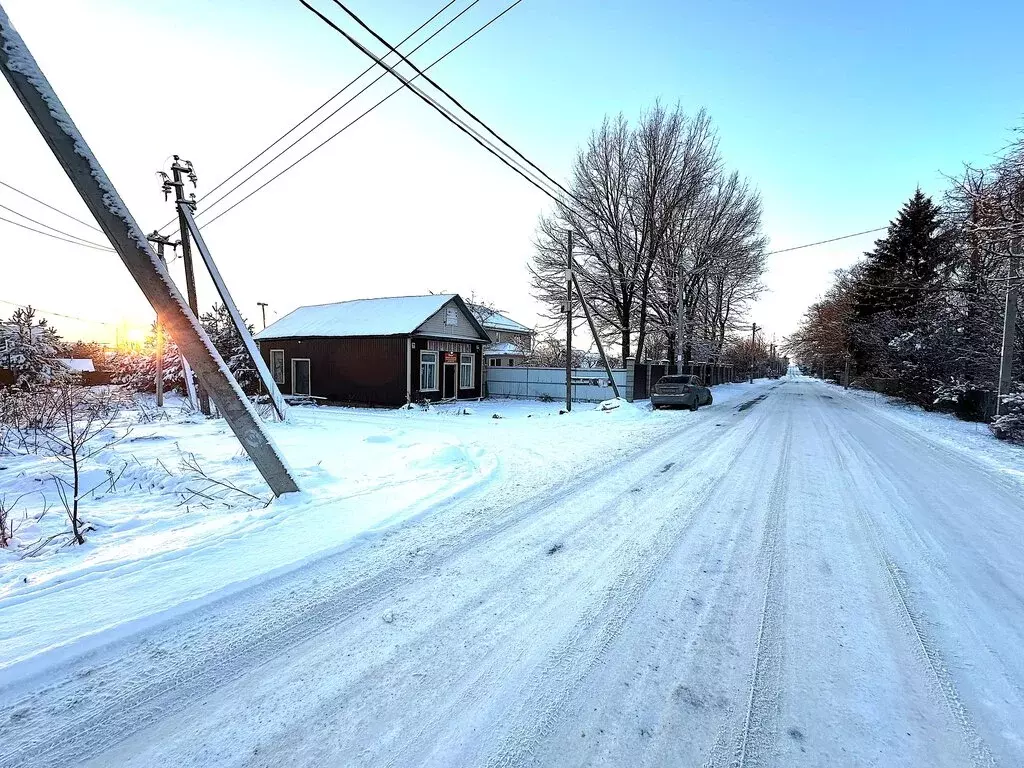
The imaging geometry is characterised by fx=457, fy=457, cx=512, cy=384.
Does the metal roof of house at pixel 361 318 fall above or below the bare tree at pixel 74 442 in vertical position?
above

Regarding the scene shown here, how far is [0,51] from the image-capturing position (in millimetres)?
3838

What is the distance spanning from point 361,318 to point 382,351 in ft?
11.0

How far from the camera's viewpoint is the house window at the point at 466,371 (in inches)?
873

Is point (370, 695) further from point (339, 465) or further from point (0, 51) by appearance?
point (0, 51)

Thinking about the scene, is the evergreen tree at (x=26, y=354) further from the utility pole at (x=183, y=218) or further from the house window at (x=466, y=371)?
the house window at (x=466, y=371)

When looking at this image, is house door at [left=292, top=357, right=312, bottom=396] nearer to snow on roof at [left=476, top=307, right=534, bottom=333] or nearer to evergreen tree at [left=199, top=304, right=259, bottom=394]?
evergreen tree at [left=199, top=304, right=259, bottom=394]

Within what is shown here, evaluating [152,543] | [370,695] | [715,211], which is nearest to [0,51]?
[152,543]

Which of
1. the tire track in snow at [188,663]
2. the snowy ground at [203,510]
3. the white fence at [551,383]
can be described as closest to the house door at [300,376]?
the white fence at [551,383]

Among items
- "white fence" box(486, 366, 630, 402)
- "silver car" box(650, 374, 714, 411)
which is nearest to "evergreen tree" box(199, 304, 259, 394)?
"white fence" box(486, 366, 630, 402)

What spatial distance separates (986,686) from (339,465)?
696cm

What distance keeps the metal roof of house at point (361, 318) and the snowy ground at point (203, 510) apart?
368 inches

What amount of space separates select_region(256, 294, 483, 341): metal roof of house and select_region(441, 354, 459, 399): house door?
2.51 meters

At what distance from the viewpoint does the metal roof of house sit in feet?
64.3

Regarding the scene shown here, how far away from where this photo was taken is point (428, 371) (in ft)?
65.8
